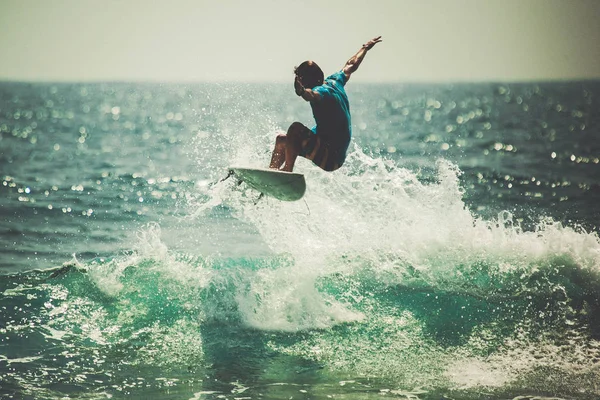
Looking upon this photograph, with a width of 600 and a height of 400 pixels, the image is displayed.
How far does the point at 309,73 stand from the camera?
7965 millimetres

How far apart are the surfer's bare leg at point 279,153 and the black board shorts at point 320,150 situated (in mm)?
249

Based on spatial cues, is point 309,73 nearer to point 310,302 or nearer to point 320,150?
point 320,150

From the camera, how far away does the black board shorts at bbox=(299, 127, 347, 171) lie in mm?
8211

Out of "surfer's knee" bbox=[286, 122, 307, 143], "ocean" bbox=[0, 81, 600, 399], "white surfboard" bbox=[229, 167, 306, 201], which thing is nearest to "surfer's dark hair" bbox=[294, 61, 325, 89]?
"surfer's knee" bbox=[286, 122, 307, 143]

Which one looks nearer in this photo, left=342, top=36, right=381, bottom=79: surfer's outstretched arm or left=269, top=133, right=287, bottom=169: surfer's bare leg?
left=269, top=133, right=287, bottom=169: surfer's bare leg

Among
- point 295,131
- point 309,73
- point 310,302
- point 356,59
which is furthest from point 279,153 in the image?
point 310,302

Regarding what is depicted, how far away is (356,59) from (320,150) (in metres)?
1.51

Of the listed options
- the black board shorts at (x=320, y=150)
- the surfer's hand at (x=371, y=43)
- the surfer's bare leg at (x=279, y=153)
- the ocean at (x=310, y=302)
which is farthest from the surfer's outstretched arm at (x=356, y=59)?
the ocean at (x=310, y=302)

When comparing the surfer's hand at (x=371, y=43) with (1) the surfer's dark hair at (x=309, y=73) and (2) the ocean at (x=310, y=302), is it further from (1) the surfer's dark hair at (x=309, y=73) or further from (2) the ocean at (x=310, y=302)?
(2) the ocean at (x=310, y=302)

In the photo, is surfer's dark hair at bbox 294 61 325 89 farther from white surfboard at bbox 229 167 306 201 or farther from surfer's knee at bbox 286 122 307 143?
white surfboard at bbox 229 167 306 201

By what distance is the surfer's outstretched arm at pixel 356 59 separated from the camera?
28.3 ft

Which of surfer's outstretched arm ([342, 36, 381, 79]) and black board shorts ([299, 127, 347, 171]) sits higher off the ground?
surfer's outstretched arm ([342, 36, 381, 79])

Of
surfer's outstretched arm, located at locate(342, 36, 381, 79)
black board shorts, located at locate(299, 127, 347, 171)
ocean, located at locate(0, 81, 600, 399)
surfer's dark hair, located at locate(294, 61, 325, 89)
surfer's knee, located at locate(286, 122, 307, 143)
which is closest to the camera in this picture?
ocean, located at locate(0, 81, 600, 399)

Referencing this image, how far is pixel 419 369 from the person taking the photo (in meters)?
7.45
